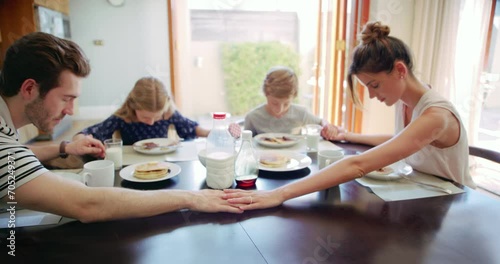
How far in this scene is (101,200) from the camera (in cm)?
97

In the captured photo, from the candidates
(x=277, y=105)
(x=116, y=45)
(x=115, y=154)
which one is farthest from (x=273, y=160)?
(x=116, y=45)

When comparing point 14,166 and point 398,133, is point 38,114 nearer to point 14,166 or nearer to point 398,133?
point 14,166

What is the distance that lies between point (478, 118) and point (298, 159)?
2508 mm

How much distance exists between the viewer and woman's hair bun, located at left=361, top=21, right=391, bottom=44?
1.42 metres

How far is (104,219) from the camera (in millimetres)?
973

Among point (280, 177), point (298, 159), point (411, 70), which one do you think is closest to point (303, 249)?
point (280, 177)

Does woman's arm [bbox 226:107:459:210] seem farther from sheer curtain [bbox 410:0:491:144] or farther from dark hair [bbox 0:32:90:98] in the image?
sheer curtain [bbox 410:0:491:144]

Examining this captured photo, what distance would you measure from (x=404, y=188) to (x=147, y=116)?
4.90 feet

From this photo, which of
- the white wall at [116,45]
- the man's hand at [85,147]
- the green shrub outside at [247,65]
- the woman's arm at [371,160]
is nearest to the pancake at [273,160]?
the woman's arm at [371,160]

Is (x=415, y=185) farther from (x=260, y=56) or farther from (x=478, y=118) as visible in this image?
(x=260, y=56)

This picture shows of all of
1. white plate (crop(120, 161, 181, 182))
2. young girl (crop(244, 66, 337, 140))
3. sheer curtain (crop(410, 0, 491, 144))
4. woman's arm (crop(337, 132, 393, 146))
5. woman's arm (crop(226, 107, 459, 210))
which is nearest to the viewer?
woman's arm (crop(226, 107, 459, 210))

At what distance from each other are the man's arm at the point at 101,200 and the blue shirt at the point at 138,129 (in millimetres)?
1022

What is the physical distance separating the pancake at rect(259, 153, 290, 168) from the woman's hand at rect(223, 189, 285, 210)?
13.2 inches

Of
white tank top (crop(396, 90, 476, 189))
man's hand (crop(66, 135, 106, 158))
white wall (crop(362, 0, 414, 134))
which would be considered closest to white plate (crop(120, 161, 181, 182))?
man's hand (crop(66, 135, 106, 158))
